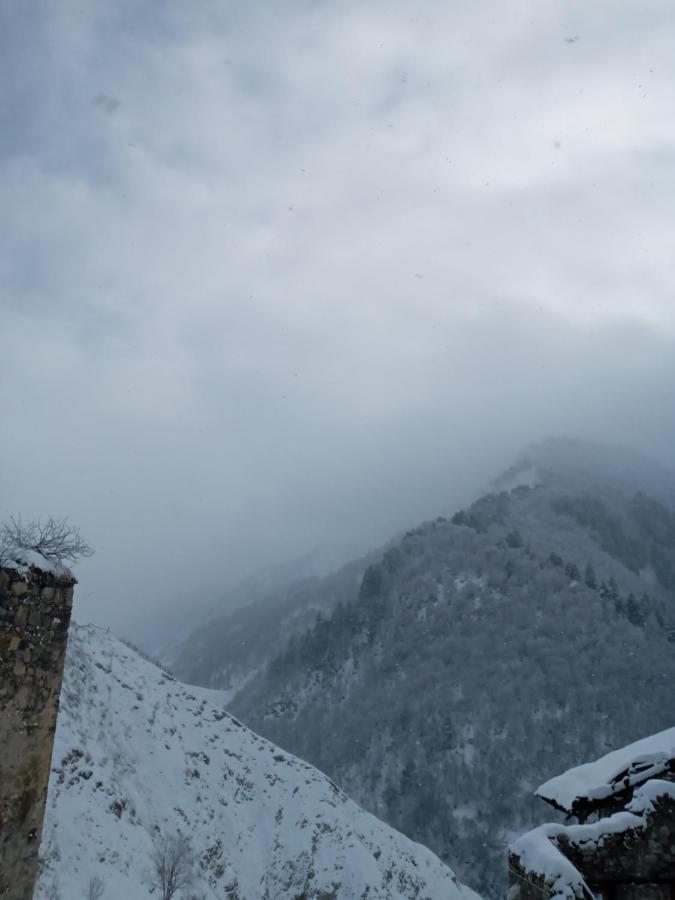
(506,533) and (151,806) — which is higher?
(506,533)

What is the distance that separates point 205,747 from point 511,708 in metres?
91.0

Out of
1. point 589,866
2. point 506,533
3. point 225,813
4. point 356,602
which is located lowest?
point 225,813

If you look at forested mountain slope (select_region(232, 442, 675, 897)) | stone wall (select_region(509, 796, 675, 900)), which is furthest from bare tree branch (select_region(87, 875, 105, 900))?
forested mountain slope (select_region(232, 442, 675, 897))

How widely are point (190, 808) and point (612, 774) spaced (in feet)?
69.8

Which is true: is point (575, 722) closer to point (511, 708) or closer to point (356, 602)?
point (511, 708)

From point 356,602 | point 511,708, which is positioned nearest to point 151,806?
point 511,708

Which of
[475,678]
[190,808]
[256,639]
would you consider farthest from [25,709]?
[256,639]

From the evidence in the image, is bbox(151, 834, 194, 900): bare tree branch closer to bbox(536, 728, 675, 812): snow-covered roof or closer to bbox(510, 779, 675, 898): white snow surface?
bbox(536, 728, 675, 812): snow-covered roof

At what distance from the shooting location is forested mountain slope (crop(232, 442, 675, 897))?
9506 centimetres

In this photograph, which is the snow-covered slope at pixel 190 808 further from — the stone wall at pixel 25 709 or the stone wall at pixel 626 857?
the stone wall at pixel 626 857

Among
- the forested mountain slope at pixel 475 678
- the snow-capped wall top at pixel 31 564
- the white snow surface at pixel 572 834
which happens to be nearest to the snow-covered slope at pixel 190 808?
the snow-capped wall top at pixel 31 564

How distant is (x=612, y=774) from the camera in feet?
22.0

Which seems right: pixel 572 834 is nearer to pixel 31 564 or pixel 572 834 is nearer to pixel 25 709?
pixel 25 709

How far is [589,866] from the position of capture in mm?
5699
